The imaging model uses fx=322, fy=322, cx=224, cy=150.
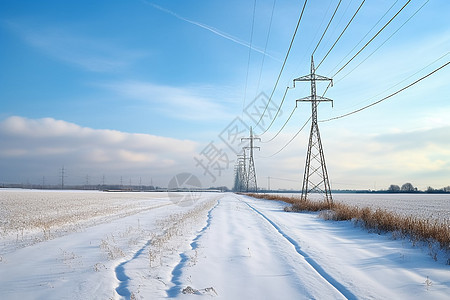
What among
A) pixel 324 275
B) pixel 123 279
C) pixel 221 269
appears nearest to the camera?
pixel 123 279

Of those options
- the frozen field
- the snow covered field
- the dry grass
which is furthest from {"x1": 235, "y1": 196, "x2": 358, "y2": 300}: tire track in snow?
the frozen field

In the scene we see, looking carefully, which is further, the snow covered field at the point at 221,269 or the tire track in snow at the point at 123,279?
the snow covered field at the point at 221,269

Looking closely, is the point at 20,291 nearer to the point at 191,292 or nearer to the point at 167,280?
the point at 167,280

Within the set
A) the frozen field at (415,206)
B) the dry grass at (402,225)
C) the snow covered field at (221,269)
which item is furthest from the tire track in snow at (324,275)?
the frozen field at (415,206)

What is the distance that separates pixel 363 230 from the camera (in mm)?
13391

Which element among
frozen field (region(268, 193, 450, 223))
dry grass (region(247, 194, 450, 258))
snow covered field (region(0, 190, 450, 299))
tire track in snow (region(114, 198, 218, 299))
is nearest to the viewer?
tire track in snow (region(114, 198, 218, 299))

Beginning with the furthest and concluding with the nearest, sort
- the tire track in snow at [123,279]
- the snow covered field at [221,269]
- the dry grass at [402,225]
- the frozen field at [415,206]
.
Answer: the frozen field at [415,206], the dry grass at [402,225], the snow covered field at [221,269], the tire track in snow at [123,279]

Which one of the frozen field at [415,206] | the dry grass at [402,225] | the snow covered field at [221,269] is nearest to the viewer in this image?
the snow covered field at [221,269]

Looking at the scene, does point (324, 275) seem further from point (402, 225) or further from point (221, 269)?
point (402, 225)

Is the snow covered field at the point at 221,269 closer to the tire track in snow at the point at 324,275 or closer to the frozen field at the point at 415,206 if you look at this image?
the tire track in snow at the point at 324,275

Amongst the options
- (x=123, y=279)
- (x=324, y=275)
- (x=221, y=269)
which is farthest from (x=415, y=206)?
(x=123, y=279)

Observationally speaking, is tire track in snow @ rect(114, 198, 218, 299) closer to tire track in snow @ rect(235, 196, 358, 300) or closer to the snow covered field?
the snow covered field

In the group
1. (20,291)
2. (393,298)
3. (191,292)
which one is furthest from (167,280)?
(393,298)

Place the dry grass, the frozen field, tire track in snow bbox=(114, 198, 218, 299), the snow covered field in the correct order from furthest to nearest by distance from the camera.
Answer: the frozen field, the dry grass, the snow covered field, tire track in snow bbox=(114, 198, 218, 299)
